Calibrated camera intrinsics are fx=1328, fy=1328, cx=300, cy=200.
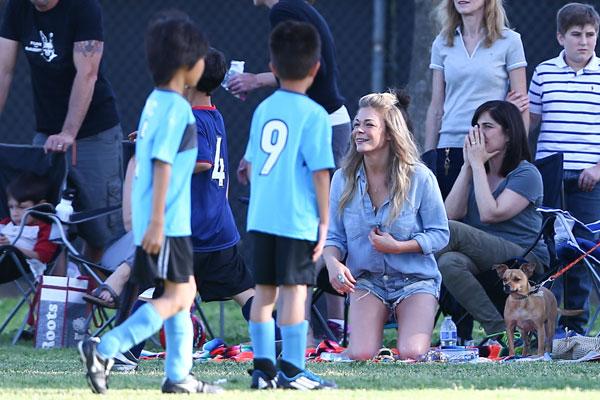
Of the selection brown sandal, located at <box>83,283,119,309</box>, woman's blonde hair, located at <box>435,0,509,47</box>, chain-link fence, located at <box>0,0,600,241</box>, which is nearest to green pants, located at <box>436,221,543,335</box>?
woman's blonde hair, located at <box>435,0,509,47</box>

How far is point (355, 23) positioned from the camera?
9727mm

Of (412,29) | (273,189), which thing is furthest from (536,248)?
(412,29)

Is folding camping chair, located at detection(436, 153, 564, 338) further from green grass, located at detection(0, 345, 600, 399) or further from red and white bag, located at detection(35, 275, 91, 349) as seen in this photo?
red and white bag, located at detection(35, 275, 91, 349)

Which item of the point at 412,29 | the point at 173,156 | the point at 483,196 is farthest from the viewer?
the point at 412,29

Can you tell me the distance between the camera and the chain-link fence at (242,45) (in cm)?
967

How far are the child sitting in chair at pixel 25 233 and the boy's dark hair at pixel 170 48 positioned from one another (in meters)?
3.14

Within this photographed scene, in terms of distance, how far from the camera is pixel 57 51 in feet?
24.6

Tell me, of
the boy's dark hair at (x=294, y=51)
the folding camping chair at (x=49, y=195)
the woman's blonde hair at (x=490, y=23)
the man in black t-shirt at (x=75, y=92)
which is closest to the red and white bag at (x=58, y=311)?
the folding camping chair at (x=49, y=195)

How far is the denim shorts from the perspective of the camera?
20.5 feet

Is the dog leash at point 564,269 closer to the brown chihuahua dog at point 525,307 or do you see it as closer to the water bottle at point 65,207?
the brown chihuahua dog at point 525,307

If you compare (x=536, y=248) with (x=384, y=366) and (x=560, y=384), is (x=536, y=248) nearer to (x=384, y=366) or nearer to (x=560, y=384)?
(x=384, y=366)

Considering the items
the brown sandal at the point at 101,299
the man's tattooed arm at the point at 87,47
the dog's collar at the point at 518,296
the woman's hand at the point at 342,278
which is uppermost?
the man's tattooed arm at the point at 87,47

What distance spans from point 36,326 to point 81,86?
1348 millimetres

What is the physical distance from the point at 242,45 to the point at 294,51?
16.7 ft
